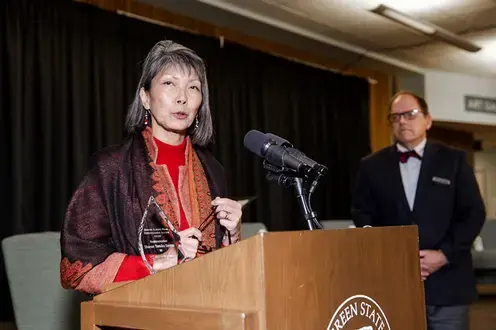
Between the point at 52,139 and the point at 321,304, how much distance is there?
12.4 ft

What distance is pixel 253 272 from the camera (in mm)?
948

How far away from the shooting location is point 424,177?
8.70 ft

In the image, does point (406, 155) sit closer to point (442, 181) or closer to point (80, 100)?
point (442, 181)

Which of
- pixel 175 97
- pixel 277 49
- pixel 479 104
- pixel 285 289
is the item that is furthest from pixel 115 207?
pixel 479 104

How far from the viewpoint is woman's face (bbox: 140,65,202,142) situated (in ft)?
5.31

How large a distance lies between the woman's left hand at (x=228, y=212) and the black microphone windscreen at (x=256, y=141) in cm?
19

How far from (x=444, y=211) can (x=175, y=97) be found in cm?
144

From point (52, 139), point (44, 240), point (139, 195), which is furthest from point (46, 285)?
point (52, 139)

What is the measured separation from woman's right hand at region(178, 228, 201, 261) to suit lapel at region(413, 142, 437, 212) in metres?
1.50

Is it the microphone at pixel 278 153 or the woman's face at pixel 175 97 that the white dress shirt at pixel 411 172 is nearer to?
the woman's face at pixel 175 97

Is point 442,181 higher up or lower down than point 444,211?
higher up

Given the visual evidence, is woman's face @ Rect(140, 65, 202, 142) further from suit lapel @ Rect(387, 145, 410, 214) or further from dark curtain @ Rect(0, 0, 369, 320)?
dark curtain @ Rect(0, 0, 369, 320)

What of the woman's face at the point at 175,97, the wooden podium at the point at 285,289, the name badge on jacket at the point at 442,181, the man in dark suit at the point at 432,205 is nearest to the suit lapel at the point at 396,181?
the man in dark suit at the point at 432,205

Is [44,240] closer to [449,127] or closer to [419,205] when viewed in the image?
[419,205]
